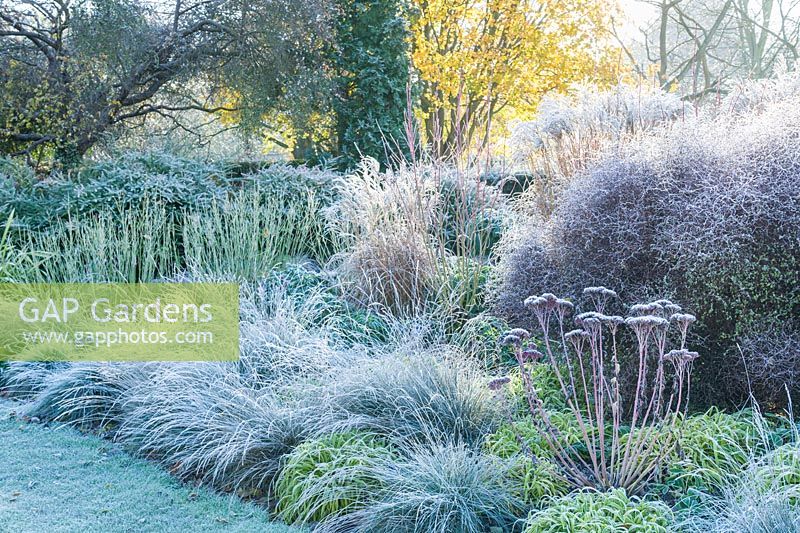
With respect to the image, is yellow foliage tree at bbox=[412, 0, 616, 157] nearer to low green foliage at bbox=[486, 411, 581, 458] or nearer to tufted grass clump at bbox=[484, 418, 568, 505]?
low green foliage at bbox=[486, 411, 581, 458]

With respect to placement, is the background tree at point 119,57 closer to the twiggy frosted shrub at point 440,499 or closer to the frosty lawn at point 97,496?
the frosty lawn at point 97,496

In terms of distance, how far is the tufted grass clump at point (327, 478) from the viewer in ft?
9.74

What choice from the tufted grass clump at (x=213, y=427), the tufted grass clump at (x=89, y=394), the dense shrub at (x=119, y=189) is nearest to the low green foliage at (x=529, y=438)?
the tufted grass clump at (x=213, y=427)

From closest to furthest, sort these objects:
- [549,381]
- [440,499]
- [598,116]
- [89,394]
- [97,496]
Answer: [440,499] < [97,496] < [549,381] < [89,394] < [598,116]

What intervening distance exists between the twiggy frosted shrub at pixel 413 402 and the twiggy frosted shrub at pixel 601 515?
0.79m

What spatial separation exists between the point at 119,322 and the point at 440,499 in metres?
3.21

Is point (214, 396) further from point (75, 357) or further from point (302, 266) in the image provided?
point (302, 266)

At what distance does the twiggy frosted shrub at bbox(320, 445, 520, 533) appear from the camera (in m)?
2.70

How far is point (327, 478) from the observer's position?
9.92ft

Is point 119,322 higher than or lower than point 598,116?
lower

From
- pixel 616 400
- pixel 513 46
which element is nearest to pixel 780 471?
pixel 616 400

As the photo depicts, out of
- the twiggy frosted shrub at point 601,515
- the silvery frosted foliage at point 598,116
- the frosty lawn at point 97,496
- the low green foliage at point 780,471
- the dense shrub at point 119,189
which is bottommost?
the frosty lawn at point 97,496

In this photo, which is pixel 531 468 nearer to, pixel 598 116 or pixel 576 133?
pixel 576 133

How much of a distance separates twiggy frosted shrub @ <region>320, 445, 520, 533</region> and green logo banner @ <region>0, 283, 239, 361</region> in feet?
5.64
